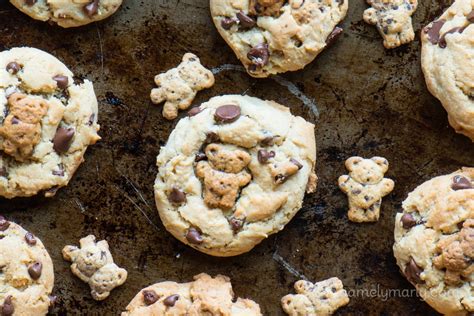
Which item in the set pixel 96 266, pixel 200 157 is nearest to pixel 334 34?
pixel 200 157

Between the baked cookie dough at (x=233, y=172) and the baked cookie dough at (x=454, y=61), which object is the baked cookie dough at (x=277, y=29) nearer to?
the baked cookie dough at (x=233, y=172)

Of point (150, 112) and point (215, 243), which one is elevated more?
point (150, 112)

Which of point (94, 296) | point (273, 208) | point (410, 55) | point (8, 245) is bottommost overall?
point (94, 296)

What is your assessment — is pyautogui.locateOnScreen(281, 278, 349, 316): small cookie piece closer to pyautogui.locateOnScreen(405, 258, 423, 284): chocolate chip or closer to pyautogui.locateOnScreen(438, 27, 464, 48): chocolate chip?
pyautogui.locateOnScreen(405, 258, 423, 284): chocolate chip

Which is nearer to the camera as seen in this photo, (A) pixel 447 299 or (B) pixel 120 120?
(A) pixel 447 299

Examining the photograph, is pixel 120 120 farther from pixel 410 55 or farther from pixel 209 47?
pixel 410 55

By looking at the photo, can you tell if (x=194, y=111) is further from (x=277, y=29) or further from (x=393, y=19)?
(x=393, y=19)

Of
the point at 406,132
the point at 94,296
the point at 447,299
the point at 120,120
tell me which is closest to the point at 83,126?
the point at 120,120

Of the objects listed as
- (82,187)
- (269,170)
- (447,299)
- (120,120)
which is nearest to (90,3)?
(120,120)
